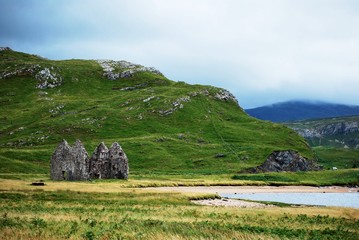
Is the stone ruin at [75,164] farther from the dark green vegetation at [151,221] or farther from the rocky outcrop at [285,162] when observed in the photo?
the rocky outcrop at [285,162]

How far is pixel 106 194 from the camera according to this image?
61375 millimetres

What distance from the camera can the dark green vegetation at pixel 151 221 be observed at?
67.5 ft

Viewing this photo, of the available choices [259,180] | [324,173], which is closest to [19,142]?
[259,180]

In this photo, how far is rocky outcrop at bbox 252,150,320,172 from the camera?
16575cm

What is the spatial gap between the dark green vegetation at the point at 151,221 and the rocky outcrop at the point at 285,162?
108 m

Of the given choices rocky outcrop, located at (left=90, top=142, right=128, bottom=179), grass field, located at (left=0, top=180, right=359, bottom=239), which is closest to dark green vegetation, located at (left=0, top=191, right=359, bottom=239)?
grass field, located at (left=0, top=180, right=359, bottom=239)

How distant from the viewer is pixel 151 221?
92.3 ft

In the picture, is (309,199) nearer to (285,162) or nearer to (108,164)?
(108,164)

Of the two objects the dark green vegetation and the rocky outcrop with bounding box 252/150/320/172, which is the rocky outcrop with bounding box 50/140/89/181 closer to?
the dark green vegetation

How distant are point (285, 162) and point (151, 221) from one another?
15155 cm

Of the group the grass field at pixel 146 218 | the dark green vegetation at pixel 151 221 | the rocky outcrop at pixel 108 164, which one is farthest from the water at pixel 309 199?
the rocky outcrop at pixel 108 164

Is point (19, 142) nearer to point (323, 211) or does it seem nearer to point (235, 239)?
point (323, 211)

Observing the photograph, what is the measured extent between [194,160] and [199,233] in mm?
153249

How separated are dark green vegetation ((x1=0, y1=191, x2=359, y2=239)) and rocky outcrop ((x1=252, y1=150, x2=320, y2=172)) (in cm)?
10791
